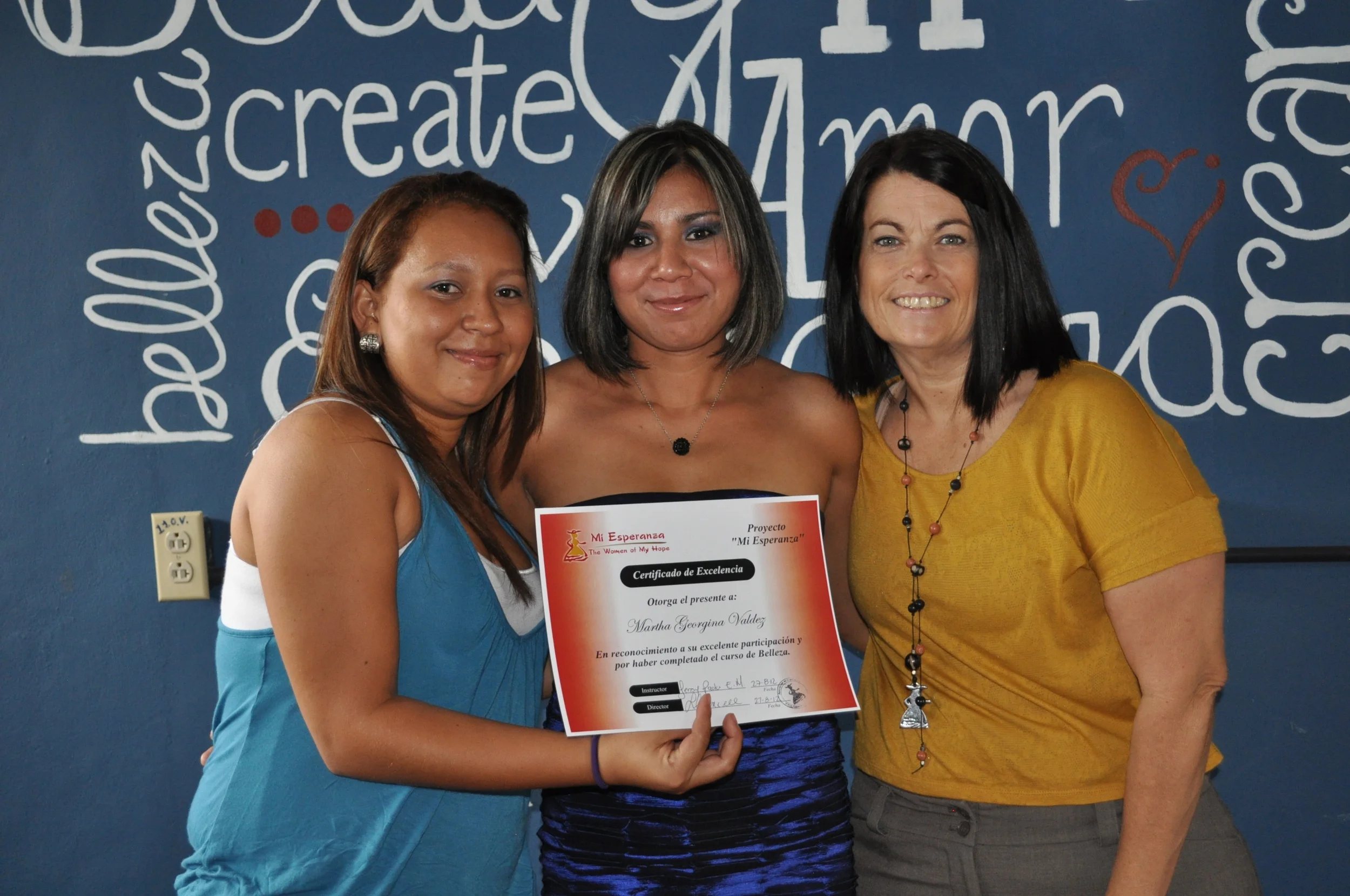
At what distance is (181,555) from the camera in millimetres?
2418

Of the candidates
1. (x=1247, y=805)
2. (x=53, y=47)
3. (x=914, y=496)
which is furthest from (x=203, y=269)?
(x=1247, y=805)

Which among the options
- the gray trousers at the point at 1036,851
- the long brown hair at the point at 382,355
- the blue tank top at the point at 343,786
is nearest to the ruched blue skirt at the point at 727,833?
the gray trousers at the point at 1036,851

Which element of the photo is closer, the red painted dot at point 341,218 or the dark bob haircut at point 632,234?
the dark bob haircut at point 632,234

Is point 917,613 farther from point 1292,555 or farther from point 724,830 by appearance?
point 1292,555

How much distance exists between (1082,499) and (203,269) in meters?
1.99

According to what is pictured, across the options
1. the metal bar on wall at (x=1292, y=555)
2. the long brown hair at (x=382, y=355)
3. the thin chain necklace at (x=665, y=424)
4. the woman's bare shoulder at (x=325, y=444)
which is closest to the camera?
the woman's bare shoulder at (x=325, y=444)

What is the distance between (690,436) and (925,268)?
47 cm

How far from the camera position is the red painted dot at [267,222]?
2.41m

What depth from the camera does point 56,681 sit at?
2.46 m

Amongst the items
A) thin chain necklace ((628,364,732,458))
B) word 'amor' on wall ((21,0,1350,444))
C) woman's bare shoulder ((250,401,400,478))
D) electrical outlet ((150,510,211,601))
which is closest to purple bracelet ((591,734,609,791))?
woman's bare shoulder ((250,401,400,478))

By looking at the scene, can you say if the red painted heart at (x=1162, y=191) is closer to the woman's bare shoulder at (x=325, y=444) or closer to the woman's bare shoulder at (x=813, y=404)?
the woman's bare shoulder at (x=813, y=404)

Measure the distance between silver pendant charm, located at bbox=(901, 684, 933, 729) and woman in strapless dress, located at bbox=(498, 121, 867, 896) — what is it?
15 cm

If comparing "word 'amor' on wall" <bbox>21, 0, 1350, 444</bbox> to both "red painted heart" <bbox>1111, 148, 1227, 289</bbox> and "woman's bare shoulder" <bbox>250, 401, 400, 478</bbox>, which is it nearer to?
"red painted heart" <bbox>1111, 148, 1227, 289</bbox>

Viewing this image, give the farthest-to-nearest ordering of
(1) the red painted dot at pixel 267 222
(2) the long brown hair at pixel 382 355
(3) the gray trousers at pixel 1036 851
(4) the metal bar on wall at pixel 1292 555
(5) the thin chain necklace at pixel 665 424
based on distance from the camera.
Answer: (1) the red painted dot at pixel 267 222, (4) the metal bar on wall at pixel 1292 555, (5) the thin chain necklace at pixel 665 424, (3) the gray trousers at pixel 1036 851, (2) the long brown hair at pixel 382 355
